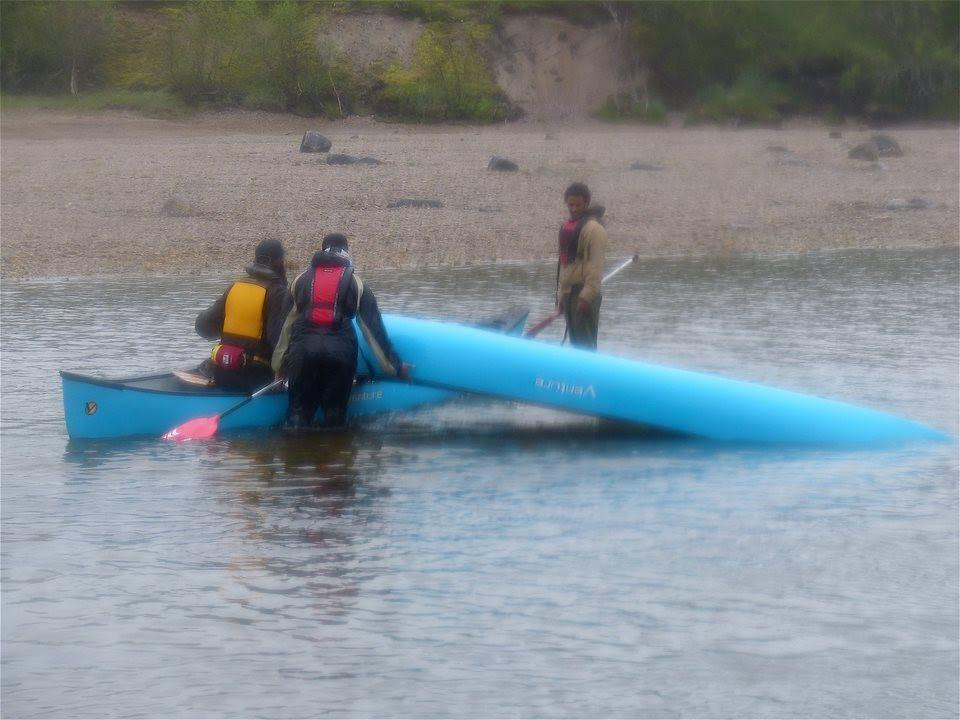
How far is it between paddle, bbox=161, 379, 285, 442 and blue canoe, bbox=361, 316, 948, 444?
82 centimetres

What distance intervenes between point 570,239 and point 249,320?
6.81 feet

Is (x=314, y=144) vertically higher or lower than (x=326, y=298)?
higher

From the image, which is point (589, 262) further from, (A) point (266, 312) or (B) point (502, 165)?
(B) point (502, 165)

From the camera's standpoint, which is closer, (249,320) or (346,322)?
(346,322)

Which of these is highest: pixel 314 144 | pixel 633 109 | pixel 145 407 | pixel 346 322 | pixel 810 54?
pixel 810 54

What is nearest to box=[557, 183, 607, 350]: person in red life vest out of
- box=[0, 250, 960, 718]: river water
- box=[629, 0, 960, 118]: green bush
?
box=[0, 250, 960, 718]: river water

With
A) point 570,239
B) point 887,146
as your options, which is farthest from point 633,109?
point 570,239

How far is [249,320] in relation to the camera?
26.2 feet

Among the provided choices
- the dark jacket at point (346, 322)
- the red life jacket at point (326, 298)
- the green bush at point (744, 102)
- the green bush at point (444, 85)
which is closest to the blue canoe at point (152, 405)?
the dark jacket at point (346, 322)

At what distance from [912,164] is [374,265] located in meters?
13.8

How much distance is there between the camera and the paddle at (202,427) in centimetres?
793

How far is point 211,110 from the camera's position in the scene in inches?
1352

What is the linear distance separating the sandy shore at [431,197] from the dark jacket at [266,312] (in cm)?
728

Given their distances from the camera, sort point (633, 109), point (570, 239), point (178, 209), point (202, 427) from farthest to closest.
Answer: point (633, 109) → point (178, 209) → point (570, 239) → point (202, 427)
